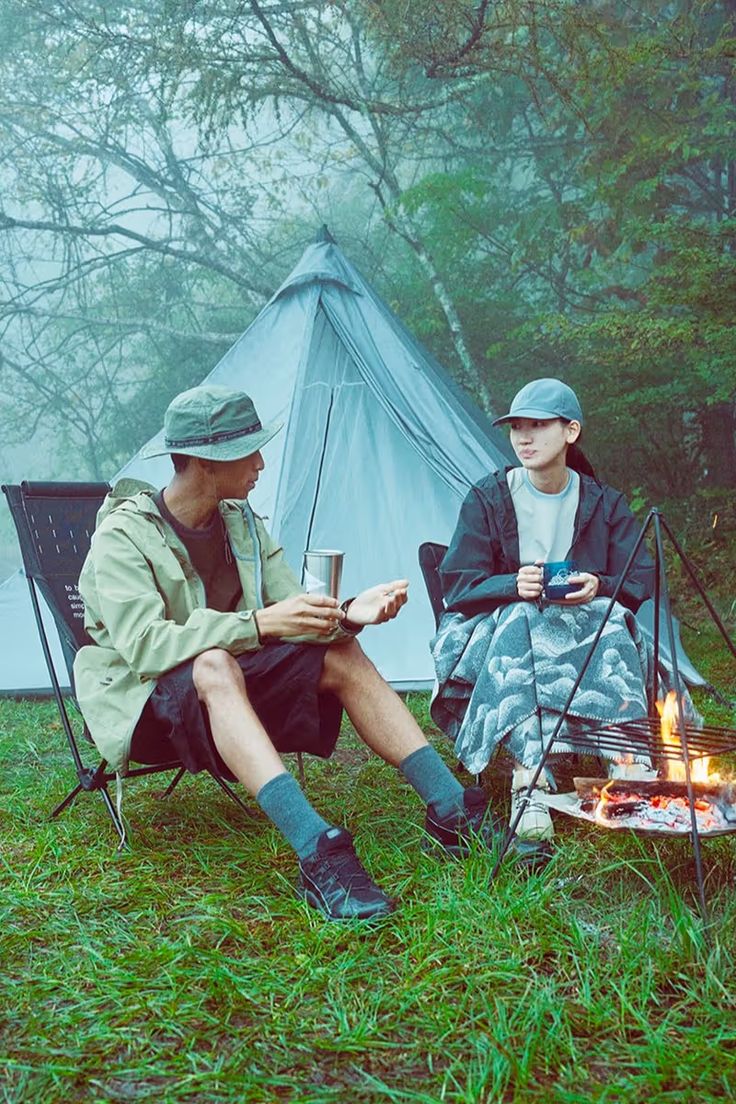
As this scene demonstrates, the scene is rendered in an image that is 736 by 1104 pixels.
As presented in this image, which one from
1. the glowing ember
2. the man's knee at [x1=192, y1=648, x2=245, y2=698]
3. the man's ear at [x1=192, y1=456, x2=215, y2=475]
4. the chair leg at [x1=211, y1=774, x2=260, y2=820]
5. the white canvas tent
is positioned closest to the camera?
the glowing ember

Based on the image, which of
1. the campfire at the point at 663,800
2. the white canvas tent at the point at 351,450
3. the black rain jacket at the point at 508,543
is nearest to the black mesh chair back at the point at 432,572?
the black rain jacket at the point at 508,543

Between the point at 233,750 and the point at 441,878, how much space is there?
543 mm

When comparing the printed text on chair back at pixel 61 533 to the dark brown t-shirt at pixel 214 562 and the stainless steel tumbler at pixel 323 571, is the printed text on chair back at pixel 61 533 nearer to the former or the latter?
the dark brown t-shirt at pixel 214 562

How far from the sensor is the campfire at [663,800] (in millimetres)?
2047

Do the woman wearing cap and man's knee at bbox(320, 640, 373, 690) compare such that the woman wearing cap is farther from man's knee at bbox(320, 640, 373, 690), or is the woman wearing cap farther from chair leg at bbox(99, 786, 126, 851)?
chair leg at bbox(99, 786, 126, 851)

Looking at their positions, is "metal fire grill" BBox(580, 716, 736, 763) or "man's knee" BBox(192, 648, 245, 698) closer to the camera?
"metal fire grill" BBox(580, 716, 736, 763)

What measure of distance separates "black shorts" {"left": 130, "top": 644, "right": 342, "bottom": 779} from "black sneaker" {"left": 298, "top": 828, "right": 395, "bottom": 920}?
0.37 meters

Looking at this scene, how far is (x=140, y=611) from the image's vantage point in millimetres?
2393

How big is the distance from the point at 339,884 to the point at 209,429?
3.72 feet

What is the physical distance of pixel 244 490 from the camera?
263 cm

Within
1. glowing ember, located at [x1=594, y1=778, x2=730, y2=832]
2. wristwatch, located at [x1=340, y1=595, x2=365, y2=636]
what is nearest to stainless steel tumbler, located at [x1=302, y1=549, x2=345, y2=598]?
wristwatch, located at [x1=340, y1=595, x2=365, y2=636]

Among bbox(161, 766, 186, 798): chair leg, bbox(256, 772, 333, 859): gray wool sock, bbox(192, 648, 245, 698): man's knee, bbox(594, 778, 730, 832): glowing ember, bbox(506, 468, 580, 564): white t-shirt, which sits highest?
bbox(506, 468, 580, 564): white t-shirt

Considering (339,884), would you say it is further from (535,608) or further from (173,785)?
(173,785)

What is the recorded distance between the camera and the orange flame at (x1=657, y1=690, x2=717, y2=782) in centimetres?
218
